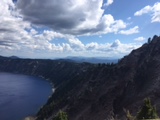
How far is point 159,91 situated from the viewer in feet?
369

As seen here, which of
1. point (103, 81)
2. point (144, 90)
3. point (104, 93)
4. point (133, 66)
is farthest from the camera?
point (103, 81)

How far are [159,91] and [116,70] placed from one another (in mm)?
55542

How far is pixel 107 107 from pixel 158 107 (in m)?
39.4

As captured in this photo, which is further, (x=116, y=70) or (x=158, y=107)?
(x=116, y=70)

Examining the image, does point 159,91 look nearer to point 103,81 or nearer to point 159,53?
point 159,53

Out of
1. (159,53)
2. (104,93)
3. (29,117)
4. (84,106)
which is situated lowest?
(29,117)

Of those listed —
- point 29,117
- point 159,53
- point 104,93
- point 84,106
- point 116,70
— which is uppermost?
point 159,53

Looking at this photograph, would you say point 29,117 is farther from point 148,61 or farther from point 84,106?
point 148,61

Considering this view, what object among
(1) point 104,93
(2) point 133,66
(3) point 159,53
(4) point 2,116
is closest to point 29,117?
(4) point 2,116

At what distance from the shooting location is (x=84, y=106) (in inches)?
5861

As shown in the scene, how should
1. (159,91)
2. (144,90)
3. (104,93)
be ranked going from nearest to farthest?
(159,91)
(144,90)
(104,93)

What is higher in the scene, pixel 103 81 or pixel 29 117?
pixel 103 81

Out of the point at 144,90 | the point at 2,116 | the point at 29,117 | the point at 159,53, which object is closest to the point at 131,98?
the point at 144,90

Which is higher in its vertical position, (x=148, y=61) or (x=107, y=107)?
(x=148, y=61)
